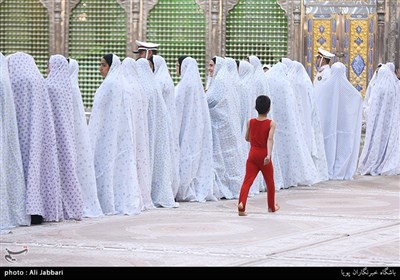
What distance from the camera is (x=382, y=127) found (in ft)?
44.5

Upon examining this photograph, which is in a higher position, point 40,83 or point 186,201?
point 40,83

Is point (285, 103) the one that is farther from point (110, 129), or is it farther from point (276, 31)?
point (276, 31)

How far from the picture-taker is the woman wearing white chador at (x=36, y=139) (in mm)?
7699

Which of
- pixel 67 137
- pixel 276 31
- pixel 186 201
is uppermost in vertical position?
pixel 276 31

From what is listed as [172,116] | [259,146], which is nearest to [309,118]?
[172,116]

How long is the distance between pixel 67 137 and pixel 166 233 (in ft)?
4.23

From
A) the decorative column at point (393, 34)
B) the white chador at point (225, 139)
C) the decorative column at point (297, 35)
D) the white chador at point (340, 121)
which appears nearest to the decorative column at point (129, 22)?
the decorative column at point (297, 35)

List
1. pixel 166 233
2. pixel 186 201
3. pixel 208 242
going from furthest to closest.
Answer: pixel 186 201 < pixel 166 233 < pixel 208 242

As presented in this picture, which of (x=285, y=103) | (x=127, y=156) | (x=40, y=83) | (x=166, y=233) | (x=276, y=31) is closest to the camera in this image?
(x=166, y=233)

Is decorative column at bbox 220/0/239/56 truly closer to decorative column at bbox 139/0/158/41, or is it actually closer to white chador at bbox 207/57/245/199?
decorative column at bbox 139/0/158/41

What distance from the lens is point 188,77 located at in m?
9.94

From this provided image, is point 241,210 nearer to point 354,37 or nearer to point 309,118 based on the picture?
point 309,118

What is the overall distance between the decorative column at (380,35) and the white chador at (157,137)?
30.5 ft
